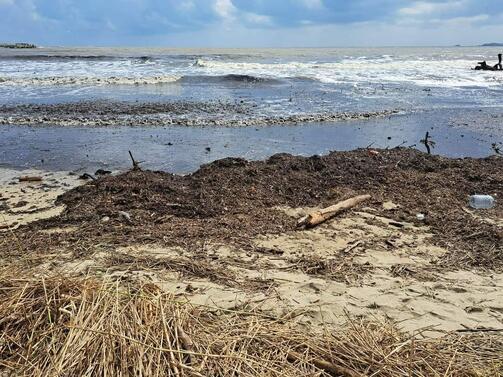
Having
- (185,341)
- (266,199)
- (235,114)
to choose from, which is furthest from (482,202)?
(235,114)

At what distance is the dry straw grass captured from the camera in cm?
238

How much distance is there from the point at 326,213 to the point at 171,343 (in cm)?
342

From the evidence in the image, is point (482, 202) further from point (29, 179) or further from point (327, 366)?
point (29, 179)

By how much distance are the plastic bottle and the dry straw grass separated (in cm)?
352

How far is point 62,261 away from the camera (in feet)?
14.3

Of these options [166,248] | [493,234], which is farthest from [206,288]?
[493,234]

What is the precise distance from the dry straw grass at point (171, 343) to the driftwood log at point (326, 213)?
2.43 metres

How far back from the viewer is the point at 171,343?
254 cm

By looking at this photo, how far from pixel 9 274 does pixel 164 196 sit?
3.41 metres

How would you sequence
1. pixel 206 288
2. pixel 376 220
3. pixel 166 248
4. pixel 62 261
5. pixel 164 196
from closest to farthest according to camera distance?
1. pixel 206 288
2. pixel 62 261
3. pixel 166 248
4. pixel 376 220
5. pixel 164 196

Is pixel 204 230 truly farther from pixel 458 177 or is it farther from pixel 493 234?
pixel 458 177

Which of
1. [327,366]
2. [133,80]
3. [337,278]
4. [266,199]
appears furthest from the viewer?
[133,80]

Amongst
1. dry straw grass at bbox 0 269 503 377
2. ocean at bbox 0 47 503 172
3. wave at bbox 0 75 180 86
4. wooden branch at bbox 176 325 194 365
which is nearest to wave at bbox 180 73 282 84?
ocean at bbox 0 47 503 172

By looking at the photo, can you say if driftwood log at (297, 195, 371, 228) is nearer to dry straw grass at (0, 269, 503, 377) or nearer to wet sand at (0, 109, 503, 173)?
dry straw grass at (0, 269, 503, 377)
